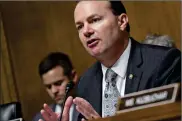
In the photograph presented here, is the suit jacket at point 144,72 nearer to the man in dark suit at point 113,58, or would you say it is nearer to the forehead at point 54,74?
the man in dark suit at point 113,58

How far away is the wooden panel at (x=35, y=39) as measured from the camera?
11.0 feet

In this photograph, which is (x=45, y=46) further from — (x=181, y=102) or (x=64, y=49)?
(x=181, y=102)

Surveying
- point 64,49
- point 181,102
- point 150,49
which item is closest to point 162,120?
point 181,102

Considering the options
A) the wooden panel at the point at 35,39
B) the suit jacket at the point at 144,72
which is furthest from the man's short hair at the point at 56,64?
the suit jacket at the point at 144,72

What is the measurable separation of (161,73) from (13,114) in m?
0.79

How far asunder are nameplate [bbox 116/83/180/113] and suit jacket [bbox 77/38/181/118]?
1.30ft

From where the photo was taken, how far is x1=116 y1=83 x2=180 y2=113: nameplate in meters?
1.17

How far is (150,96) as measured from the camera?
121cm

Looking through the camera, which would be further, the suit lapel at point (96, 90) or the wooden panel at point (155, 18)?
the wooden panel at point (155, 18)

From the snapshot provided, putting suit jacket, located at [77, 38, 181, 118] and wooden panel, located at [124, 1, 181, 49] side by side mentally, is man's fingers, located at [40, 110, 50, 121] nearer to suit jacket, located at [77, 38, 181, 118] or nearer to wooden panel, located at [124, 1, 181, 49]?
suit jacket, located at [77, 38, 181, 118]

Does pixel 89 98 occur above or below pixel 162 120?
below

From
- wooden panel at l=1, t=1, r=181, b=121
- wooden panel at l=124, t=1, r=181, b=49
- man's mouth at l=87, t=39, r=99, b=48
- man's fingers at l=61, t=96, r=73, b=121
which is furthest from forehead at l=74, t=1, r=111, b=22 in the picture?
wooden panel at l=1, t=1, r=181, b=121

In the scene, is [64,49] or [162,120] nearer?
[162,120]

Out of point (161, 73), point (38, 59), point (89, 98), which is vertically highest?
point (161, 73)
